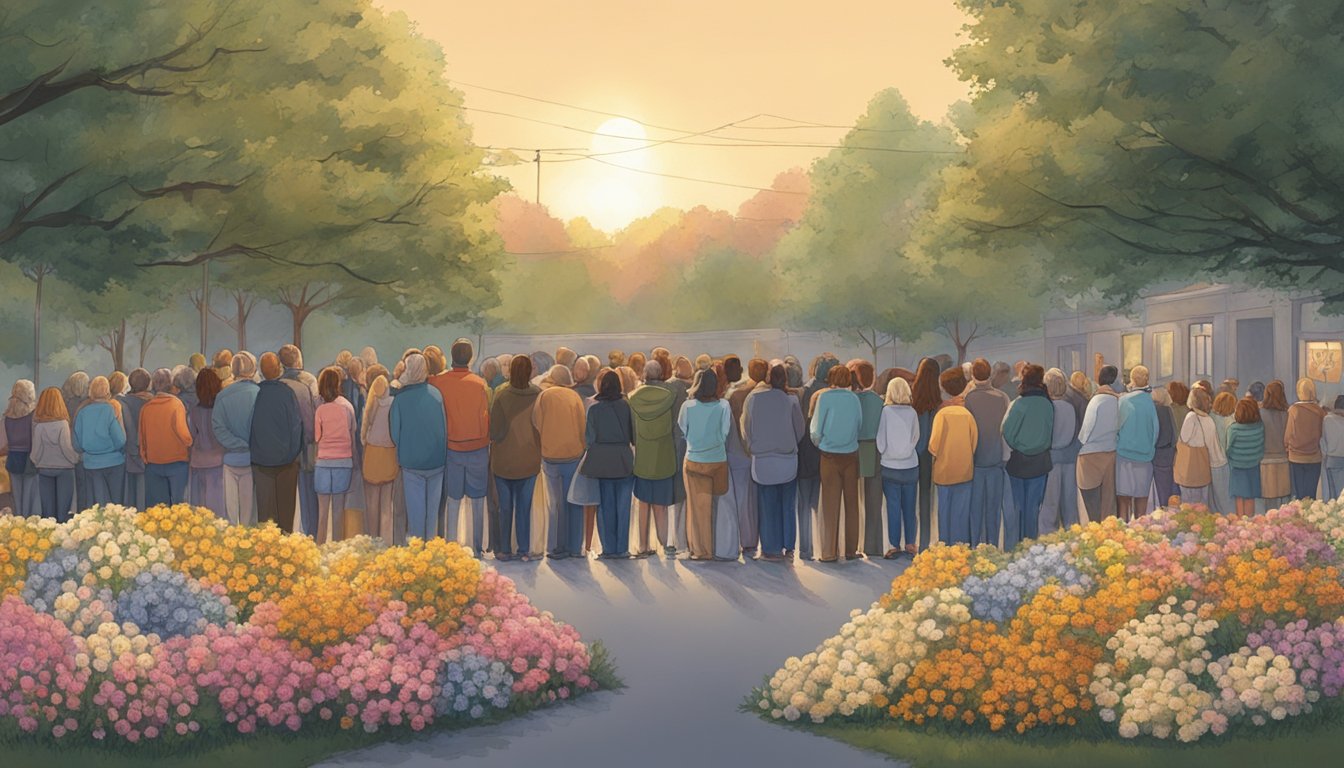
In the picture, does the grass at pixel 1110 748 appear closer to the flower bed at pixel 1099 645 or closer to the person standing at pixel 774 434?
the flower bed at pixel 1099 645

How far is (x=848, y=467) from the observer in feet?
55.8

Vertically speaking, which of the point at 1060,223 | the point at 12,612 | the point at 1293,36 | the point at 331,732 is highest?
the point at 1293,36

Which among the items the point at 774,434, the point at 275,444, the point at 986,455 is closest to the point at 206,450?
the point at 275,444

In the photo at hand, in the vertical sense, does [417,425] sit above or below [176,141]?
below

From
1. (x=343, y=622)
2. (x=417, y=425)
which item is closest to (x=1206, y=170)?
(x=417, y=425)

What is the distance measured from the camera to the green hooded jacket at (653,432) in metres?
16.8

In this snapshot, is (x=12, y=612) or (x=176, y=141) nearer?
(x=12, y=612)

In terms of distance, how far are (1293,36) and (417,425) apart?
40.2ft

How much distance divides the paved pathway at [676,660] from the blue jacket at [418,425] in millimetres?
1350

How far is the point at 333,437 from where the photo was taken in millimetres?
16453

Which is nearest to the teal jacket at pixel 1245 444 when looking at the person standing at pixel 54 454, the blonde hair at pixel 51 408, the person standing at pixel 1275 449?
the person standing at pixel 1275 449

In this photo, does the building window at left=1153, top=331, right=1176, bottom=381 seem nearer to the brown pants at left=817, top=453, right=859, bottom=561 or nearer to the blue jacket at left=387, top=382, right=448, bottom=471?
the brown pants at left=817, top=453, right=859, bottom=561

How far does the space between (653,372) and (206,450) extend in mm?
4313

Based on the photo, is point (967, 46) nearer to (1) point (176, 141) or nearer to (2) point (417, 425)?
(1) point (176, 141)
